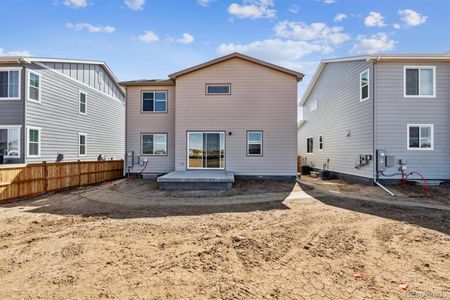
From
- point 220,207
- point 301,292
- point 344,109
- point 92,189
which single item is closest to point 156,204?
point 220,207

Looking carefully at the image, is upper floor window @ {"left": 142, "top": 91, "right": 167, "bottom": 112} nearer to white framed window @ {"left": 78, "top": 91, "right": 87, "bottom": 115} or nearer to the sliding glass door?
the sliding glass door

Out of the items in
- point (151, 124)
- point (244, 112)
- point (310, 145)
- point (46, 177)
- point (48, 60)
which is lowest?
point (46, 177)

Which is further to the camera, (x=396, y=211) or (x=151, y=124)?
(x=151, y=124)

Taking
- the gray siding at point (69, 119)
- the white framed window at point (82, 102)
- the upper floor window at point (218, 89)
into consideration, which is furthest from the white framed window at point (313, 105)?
the white framed window at point (82, 102)

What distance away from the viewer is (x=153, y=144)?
14766mm

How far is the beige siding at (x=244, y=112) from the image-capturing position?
43.4 ft

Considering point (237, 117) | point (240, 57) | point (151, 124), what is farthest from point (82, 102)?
point (240, 57)

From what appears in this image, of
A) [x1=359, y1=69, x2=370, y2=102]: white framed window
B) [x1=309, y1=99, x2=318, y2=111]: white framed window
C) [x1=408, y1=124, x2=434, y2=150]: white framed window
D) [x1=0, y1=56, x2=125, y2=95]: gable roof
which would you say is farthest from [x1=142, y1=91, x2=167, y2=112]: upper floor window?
[x1=408, y1=124, x2=434, y2=150]: white framed window

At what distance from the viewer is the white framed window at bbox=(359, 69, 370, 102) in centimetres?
1218

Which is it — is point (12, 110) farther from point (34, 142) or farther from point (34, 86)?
point (34, 142)

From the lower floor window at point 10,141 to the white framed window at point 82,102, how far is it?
4469mm

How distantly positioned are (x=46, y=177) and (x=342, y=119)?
14.9 metres

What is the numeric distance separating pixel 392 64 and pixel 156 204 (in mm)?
11870

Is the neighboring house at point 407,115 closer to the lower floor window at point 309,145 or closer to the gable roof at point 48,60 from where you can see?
the lower floor window at point 309,145
